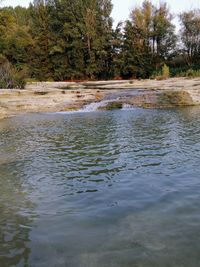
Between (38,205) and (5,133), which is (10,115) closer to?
(5,133)

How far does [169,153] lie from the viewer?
6.80 meters

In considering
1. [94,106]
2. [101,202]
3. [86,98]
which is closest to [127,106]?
[94,106]

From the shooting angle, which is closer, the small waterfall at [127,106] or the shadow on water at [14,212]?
the shadow on water at [14,212]

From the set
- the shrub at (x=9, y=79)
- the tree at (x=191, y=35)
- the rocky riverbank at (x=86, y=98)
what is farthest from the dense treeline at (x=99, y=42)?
the rocky riverbank at (x=86, y=98)

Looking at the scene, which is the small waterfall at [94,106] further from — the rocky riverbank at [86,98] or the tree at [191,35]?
the tree at [191,35]

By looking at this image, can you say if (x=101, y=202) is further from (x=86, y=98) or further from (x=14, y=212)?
(x=86, y=98)

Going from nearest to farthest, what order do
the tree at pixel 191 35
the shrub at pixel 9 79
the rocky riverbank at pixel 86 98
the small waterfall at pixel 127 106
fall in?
the rocky riverbank at pixel 86 98, the small waterfall at pixel 127 106, the shrub at pixel 9 79, the tree at pixel 191 35

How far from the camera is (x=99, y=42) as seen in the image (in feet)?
110

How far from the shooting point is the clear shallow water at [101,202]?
9.91ft

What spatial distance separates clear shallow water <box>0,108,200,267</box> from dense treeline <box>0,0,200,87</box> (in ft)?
86.2

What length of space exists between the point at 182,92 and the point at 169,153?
12.6 meters

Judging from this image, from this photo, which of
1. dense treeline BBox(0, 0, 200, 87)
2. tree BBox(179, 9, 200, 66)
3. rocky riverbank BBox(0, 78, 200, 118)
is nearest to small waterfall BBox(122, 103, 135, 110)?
rocky riverbank BBox(0, 78, 200, 118)

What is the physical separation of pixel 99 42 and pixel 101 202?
3143 cm

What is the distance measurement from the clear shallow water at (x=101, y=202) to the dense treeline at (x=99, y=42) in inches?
1035
